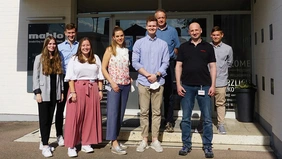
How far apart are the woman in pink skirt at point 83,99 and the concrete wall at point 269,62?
264cm

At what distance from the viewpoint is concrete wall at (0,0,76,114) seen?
6254mm

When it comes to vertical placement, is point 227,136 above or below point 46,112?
→ below

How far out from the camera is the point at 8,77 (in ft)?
20.7

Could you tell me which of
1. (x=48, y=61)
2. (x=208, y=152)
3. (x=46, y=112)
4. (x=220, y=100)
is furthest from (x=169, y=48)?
(x=46, y=112)

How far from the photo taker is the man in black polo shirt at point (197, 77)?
11.9 ft

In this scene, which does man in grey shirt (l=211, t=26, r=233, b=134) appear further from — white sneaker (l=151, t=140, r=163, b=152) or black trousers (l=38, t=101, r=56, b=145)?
black trousers (l=38, t=101, r=56, b=145)

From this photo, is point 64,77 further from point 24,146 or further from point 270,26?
point 270,26

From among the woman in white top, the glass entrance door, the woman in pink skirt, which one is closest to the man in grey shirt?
the glass entrance door

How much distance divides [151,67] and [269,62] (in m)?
2.15

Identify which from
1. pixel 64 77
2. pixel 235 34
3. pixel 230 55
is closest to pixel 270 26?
pixel 230 55

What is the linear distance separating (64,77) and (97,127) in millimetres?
949

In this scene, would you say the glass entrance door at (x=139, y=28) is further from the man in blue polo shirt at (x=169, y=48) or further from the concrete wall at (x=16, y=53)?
the man in blue polo shirt at (x=169, y=48)

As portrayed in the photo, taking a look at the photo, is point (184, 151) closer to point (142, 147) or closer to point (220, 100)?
point (142, 147)

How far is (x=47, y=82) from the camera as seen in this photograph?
3.83 metres
